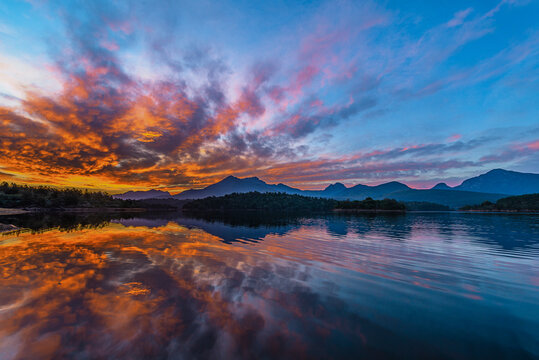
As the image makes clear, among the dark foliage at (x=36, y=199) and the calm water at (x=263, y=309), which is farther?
the dark foliage at (x=36, y=199)

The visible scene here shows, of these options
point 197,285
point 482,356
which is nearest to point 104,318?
point 197,285

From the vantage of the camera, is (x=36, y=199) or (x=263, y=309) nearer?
(x=263, y=309)

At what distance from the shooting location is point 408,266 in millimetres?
16734

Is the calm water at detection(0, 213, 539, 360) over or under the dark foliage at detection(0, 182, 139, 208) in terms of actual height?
under

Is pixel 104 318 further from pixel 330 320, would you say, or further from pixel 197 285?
pixel 330 320

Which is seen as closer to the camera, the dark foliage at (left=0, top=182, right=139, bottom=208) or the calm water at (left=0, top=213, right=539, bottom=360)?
the calm water at (left=0, top=213, right=539, bottom=360)

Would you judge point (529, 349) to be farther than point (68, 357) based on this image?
Yes

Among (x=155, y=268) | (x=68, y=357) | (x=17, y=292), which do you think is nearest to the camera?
(x=68, y=357)

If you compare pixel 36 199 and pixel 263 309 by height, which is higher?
pixel 36 199

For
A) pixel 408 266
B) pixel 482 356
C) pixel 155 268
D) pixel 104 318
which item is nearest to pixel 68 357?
pixel 104 318

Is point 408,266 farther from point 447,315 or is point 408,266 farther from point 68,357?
point 68,357

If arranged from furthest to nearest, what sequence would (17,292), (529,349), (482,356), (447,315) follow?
(17,292) → (447,315) → (529,349) → (482,356)

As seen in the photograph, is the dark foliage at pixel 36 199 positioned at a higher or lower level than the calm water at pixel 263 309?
higher

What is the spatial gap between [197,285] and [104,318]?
170 inches
